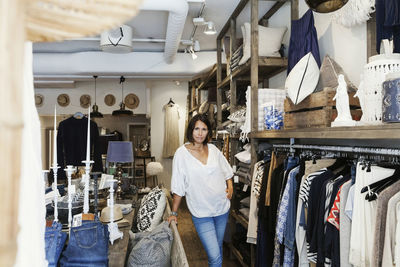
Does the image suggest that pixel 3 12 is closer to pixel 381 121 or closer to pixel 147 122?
pixel 381 121

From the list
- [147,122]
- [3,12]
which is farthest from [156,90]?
[3,12]

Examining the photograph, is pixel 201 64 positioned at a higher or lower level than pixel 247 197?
higher

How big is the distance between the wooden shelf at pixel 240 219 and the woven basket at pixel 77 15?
3.18 meters

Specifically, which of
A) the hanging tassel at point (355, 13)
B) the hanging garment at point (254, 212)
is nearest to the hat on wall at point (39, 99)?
the hanging garment at point (254, 212)

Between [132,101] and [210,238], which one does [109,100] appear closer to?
[132,101]

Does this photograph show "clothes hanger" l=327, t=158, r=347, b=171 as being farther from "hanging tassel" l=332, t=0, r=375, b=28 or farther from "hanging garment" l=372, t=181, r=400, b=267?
"hanging tassel" l=332, t=0, r=375, b=28

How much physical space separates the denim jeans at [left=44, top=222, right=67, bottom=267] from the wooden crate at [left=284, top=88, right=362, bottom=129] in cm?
166

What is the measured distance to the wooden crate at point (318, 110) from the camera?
2.07m

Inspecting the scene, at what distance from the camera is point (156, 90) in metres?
8.23

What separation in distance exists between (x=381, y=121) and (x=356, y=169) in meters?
0.31

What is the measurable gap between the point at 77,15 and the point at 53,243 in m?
1.36

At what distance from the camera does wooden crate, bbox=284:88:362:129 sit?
2070 millimetres

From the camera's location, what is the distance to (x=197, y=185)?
2.76 m

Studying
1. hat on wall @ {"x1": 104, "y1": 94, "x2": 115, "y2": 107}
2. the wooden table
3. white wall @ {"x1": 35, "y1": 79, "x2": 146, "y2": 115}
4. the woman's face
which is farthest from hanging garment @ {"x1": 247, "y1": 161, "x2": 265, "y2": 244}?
hat on wall @ {"x1": 104, "y1": 94, "x2": 115, "y2": 107}
